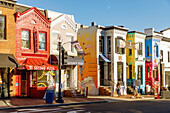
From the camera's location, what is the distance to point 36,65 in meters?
22.0

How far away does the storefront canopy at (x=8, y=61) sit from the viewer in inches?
779

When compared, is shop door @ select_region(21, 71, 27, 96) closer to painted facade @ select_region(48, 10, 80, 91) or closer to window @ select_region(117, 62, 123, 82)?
painted facade @ select_region(48, 10, 80, 91)

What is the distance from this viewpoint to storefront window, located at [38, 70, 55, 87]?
23197mm

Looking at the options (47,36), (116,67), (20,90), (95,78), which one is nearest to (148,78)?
(116,67)

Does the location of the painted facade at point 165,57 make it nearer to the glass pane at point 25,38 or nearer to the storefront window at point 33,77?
the storefront window at point 33,77

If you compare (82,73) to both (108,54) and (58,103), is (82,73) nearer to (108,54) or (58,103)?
(108,54)

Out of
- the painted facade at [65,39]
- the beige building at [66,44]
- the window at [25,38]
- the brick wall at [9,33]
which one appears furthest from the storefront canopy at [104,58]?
the brick wall at [9,33]

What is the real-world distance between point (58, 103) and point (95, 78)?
11197 millimetres

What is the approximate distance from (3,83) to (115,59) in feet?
48.7

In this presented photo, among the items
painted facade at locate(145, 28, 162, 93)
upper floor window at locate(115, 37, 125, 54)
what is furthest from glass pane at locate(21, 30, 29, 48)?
painted facade at locate(145, 28, 162, 93)

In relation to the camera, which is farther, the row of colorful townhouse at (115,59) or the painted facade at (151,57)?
the painted facade at (151,57)

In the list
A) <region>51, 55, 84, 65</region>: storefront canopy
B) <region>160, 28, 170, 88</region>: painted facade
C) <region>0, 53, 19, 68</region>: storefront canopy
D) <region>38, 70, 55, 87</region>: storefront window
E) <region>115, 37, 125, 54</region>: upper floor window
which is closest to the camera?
<region>0, 53, 19, 68</region>: storefront canopy

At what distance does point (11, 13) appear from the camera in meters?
21.9

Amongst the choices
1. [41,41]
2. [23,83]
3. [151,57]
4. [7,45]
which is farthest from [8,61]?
[151,57]
